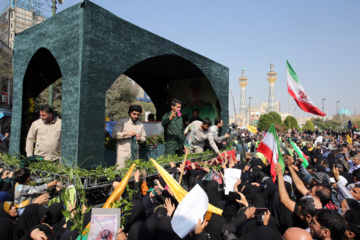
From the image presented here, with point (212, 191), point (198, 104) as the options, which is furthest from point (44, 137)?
point (198, 104)

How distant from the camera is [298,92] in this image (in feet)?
26.5

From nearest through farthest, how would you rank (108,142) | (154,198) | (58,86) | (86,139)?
1. (154,198)
2. (86,139)
3. (108,142)
4. (58,86)

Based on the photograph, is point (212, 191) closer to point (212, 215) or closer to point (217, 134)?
point (212, 215)

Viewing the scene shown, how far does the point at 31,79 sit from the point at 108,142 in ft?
9.56

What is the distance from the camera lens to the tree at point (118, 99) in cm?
2528

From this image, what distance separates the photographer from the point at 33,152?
5.77 m

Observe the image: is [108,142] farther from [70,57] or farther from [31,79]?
[70,57]

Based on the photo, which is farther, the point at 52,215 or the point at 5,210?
the point at 52,215

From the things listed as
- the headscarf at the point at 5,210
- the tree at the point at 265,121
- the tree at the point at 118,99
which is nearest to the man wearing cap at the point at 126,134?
the headscarf at the point at 5,210

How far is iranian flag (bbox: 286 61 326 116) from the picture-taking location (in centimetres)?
775

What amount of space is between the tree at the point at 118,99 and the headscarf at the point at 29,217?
71.5ft

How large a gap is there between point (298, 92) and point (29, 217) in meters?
7.69

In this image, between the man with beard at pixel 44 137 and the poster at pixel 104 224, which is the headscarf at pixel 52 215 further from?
the man with beard at pixel 44 137

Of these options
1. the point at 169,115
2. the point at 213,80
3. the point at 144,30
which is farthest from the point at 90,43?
the point at 213,80
